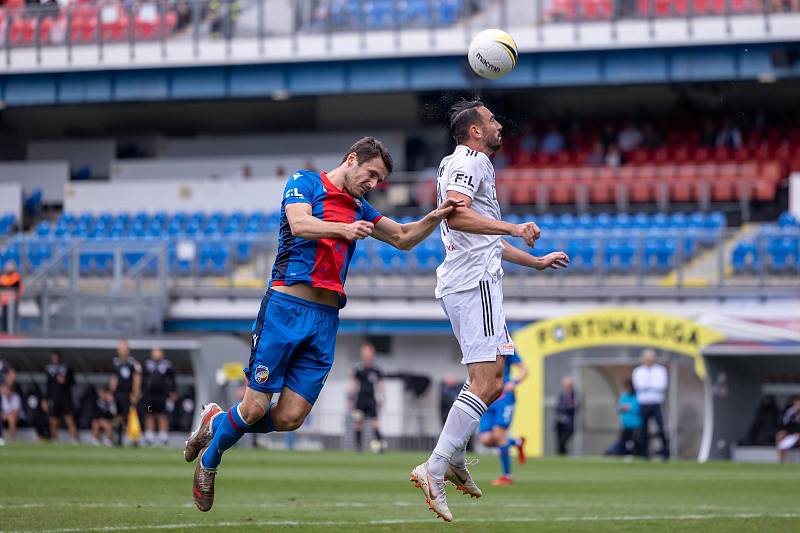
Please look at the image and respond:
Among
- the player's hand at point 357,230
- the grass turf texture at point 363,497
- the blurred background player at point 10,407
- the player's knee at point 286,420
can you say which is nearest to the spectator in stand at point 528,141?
the blurred background player at point 10,407

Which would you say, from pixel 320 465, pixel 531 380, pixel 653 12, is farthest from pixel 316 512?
pixel 653 12

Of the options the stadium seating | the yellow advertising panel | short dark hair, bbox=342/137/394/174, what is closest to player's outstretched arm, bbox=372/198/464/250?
short dark hair, bbox=342/137/394/174

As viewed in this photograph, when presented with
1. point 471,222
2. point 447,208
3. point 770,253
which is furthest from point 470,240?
point 770,253

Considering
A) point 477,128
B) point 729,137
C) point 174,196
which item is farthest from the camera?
point 174,196

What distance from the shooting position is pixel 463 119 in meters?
9.34

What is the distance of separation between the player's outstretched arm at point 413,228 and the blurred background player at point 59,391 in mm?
20186

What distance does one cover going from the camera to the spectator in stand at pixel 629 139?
3756cm

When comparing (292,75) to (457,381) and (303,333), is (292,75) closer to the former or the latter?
(457,381)

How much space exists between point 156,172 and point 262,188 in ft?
14.8

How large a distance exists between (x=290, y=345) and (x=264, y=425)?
24.9 inches

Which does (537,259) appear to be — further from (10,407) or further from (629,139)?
(629,139)

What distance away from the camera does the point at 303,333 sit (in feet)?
28.8

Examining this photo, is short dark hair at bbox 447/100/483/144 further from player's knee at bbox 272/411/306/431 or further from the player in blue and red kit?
player's knee at bbox 272/411/306/431

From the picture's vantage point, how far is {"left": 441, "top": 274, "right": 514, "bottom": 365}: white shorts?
9.03 meters
